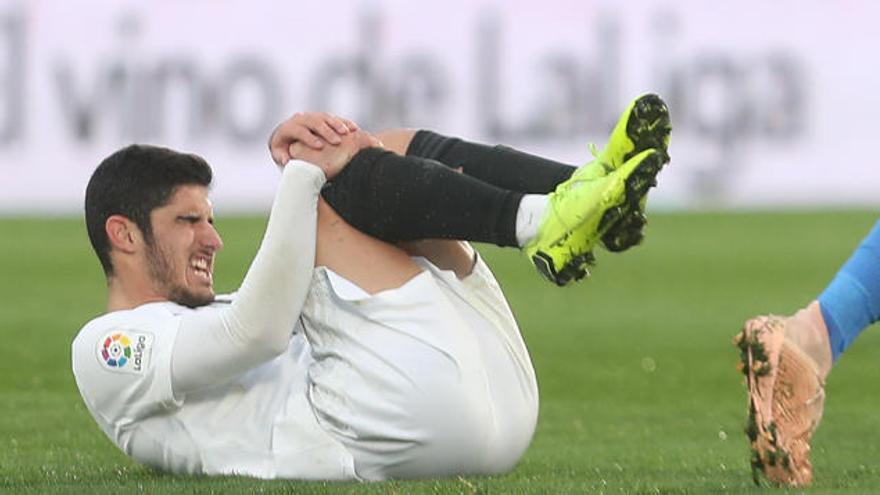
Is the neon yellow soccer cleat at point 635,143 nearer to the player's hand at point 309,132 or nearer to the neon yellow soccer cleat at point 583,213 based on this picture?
the neon yellow soccer cleat at point 583,213

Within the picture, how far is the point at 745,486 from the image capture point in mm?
3686

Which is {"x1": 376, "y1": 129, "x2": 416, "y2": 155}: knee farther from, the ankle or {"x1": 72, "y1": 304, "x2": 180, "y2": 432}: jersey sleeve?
the ankle

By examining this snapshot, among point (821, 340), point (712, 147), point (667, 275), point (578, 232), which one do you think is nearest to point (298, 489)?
point (578, 232)

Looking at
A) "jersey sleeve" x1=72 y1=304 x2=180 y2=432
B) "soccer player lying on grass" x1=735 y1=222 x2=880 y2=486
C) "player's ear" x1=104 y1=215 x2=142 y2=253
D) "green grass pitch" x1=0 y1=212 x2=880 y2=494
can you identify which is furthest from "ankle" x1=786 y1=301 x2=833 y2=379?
"player's ear" x1=104 y1=215 x2=142 y2=253

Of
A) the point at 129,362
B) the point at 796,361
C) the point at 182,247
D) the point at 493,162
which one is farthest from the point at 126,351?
the point at 796,361

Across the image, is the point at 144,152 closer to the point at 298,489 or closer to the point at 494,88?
the point at 298,489

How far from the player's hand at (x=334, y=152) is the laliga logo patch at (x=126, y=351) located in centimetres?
47

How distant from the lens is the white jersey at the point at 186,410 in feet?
12.3

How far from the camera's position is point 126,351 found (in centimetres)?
373

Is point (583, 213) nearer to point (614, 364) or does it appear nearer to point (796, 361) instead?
point (796, 361)

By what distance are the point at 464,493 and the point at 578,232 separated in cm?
53

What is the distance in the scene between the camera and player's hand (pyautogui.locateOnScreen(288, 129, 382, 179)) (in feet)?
12.2

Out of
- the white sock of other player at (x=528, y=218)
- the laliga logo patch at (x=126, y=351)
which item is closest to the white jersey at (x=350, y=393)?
the laliga logo patch at (x=126, y=351)

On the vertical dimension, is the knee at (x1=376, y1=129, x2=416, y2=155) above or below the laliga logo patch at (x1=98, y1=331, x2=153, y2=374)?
above
